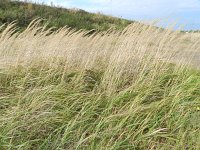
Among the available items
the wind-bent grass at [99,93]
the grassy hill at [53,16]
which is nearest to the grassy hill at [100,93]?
the wind-bent grass at [99,93]

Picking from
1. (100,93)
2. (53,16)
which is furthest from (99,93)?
(53,16)

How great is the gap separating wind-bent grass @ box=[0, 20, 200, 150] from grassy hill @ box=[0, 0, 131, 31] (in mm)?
9899

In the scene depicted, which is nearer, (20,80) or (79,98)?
(79,98)

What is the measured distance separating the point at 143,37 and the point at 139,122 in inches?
94.0

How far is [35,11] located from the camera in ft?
65.0

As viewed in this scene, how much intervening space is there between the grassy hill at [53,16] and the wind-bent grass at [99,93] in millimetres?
9899

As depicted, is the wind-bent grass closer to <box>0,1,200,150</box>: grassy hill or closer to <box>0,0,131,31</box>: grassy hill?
<box>0,1,200,150</box>: grassy hill

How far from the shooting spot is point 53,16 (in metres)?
20.0

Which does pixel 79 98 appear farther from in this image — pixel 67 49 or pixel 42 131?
pixel 67 49

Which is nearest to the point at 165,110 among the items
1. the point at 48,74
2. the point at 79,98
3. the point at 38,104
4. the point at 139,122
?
the point at 139,122

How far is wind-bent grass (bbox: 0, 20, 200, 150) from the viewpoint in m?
4.18

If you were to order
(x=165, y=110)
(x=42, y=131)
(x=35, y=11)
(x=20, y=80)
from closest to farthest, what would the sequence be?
(x=42, y=131) < (x=165, y=110) < (x=20, y=80) < (x=35, y=11)

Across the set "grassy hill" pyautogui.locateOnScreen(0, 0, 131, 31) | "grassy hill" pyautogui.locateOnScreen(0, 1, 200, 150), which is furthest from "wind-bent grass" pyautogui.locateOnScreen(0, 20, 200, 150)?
"grassy hill" pyautogui.locateOnScreen(0, 0, 131, 31)

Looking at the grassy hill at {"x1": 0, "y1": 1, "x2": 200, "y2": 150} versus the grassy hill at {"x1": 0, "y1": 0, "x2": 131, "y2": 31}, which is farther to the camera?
the grassy hill at {"x1": 0, "y1": 0, "x2": 131, "y2": 31}
